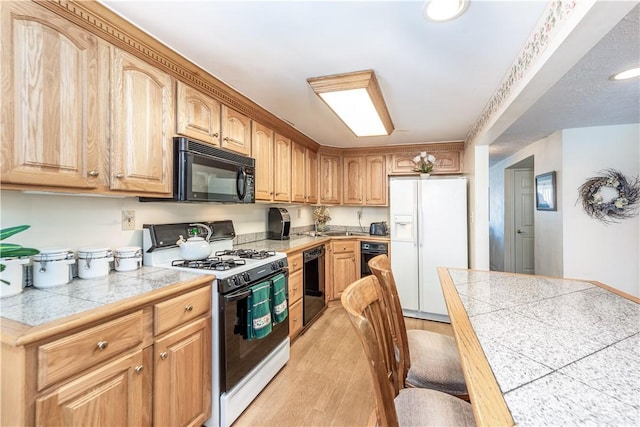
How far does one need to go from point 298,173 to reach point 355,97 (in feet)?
5.00

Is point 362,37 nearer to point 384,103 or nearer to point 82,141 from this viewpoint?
point 384,103

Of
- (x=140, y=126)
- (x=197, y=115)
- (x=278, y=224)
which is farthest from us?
(x=278, y=224)

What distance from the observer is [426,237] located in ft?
11.1

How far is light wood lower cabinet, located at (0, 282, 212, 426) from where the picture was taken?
91cm

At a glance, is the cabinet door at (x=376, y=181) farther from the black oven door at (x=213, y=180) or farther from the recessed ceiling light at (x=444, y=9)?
the recessed ceiling light at (x=444, y=9)

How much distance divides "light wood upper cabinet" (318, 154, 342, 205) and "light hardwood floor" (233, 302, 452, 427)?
193 cm

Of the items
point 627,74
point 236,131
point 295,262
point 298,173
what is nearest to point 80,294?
point 236,131

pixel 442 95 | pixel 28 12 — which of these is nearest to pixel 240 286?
pixel 28 12

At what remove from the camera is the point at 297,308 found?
278cm

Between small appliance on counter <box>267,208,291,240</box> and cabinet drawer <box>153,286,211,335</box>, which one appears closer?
cabinet drawer <box>153,286,211,335</box>

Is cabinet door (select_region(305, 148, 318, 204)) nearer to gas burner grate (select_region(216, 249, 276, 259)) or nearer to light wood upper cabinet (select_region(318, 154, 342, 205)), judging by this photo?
light wood upper cabinet (select_region(318, 154, 342, 205))

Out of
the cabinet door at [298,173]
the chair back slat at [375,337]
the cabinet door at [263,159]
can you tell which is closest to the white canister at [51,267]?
the chair back slat at [375,337]

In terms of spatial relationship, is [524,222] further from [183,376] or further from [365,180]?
[183,376]

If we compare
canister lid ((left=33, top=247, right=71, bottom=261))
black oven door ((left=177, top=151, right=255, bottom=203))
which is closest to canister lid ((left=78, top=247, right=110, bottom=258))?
canister lid ((left=33, top=247, right=71, bottom=261))
